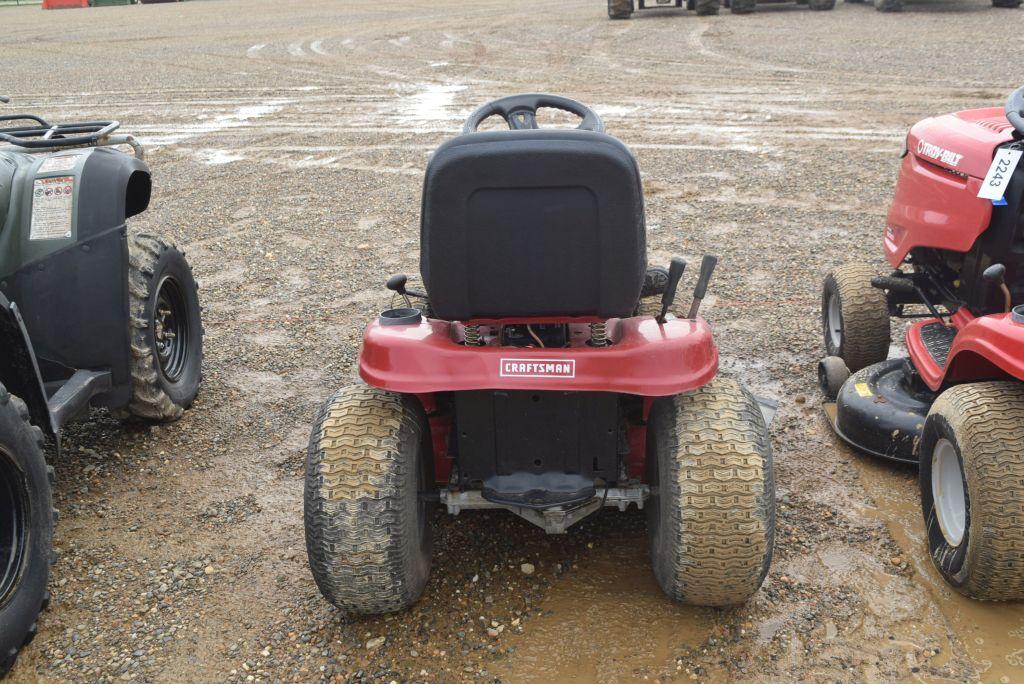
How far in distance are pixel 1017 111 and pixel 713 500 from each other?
202cm

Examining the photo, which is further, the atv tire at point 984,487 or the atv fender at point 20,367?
the atv fender at point 20,367

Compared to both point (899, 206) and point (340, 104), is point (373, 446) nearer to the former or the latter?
point (899, 206)

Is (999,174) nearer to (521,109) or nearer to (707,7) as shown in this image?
(521,109)

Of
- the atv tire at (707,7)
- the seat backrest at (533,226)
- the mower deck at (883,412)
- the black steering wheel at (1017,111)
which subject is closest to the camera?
the seat backrest at (533,226)

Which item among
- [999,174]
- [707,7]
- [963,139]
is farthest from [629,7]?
[999,174]

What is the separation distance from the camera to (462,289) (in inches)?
105

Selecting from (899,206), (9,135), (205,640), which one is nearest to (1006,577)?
(899,206)

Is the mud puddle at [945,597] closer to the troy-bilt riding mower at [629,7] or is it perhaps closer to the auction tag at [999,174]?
the auction tag at [999,174]

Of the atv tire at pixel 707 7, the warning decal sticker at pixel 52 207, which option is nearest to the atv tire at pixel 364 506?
the warning decal sticker at pixel 52 207

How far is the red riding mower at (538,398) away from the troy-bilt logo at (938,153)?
1533mm

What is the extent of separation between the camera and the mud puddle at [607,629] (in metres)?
2.74

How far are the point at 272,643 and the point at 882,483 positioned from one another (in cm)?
229

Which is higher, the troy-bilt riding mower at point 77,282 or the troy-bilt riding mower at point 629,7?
the troy-bilt riding mower at point 629,7

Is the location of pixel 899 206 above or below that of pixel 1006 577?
above
